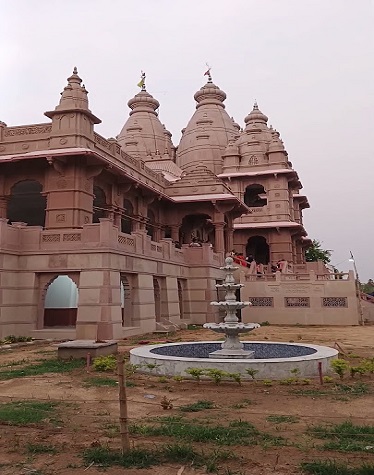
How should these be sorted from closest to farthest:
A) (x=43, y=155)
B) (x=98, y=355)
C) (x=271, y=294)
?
(x=98, y=355), (x=43, y=155), (x=271, y=294)

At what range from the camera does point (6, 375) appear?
9.98 meters

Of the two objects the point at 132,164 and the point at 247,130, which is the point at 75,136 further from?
the point at 247,130

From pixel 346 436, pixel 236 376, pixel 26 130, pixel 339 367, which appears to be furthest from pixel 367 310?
pixel 346 436

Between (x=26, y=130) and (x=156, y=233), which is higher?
(x=26, y=130)

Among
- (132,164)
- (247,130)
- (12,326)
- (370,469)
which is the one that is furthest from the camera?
(247,130)

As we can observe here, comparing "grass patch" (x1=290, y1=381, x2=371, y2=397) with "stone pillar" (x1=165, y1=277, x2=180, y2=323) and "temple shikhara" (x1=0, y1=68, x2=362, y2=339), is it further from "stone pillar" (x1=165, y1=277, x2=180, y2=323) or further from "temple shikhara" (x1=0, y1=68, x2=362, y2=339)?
"stone pillar" (x1=165, y1=277, x2=180, y2=323)

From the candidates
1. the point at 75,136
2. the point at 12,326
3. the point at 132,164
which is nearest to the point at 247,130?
the point at 132,164

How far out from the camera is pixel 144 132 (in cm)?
4481

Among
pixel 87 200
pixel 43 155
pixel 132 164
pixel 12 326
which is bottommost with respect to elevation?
pixel 12 326

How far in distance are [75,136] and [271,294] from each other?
13841 mm

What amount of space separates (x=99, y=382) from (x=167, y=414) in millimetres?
2738

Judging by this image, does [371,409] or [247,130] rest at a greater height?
[247,130]

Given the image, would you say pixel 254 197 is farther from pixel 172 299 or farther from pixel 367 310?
pixel 172 299

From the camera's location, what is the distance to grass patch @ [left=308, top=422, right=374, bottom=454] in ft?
16.7
